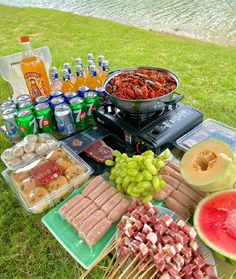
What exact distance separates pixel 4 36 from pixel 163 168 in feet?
20.6

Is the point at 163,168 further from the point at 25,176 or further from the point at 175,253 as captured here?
the point at 25,176

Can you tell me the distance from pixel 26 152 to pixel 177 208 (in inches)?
43.4

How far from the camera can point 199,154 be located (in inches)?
59.4

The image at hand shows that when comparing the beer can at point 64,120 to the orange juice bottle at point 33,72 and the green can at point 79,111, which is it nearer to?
the green can at point 79,111

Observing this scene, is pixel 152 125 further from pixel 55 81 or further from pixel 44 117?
pixel 55 81

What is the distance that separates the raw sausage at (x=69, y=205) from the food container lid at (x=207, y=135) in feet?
2.50

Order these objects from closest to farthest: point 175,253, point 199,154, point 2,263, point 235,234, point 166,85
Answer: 1. point 175,253
2. point 235,234
3. point 199,154
4. point 2,263
5. point 166,85

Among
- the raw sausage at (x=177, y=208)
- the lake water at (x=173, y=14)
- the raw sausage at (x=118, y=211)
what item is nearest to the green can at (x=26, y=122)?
the raw sausage at (x=118, y=211)

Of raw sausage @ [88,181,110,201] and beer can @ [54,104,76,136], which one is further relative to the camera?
beer can @ [54,104,76,136]

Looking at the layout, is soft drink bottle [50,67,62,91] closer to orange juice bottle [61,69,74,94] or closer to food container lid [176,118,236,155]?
orange juice bottle [61,69,74,94]

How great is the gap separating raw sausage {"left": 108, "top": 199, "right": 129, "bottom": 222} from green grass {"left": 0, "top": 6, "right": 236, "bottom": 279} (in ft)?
1.28

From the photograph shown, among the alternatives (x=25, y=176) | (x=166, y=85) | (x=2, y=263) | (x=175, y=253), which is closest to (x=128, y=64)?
(x=166, y=85)

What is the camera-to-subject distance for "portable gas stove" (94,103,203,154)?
181 centimetres

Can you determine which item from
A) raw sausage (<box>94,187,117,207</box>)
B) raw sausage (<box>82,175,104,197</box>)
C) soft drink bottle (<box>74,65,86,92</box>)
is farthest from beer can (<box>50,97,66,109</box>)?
raw sausage (<box>94,187,117,207</box>)
